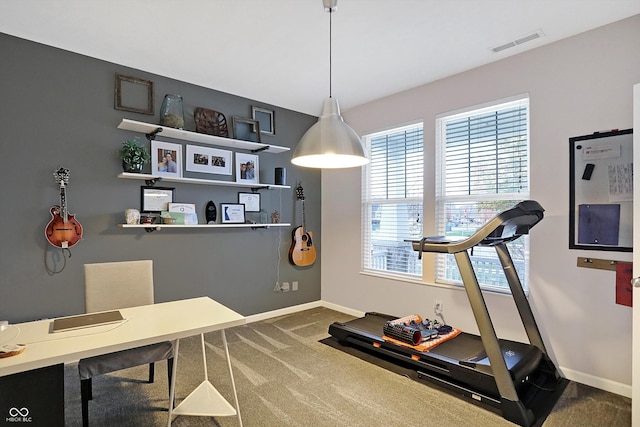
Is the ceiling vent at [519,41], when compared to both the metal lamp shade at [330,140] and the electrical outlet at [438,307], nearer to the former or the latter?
the metal lamp shade at [330,140]

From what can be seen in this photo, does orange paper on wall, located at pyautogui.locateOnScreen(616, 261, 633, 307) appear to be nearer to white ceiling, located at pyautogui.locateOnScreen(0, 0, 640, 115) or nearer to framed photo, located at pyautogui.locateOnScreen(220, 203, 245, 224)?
white ceiling, located at pyautogui.locateOnScreen(0, 0, 640, 115)

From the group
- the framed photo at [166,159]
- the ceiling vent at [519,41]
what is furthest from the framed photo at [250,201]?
the ceiling vent at [519,41]

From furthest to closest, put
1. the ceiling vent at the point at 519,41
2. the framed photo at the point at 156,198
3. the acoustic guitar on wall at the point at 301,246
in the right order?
the acoustic guitar on wall at the point at 301,246 → the framed photo at the point at 156,198 → the ceiling vent at the point at 519,41

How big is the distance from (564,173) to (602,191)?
0.95 ft

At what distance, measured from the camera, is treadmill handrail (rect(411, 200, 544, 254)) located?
7.25 ft

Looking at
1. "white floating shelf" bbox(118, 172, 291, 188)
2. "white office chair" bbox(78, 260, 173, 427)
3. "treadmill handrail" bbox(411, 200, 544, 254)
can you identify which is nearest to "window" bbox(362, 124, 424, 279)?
"white floating shelf" bbox(118, 172, 291, 188)

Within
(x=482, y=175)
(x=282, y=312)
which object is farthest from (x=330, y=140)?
(x=282, y=312)

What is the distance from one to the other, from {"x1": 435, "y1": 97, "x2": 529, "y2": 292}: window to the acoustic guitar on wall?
173cm

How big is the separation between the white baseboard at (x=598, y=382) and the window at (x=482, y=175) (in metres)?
0.71

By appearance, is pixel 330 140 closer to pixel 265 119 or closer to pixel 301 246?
pixel 265 119

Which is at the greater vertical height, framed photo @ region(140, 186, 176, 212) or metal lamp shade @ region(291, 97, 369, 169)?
metal lamp shade @ region(291, 97, 369, 169)

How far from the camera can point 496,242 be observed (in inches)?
103

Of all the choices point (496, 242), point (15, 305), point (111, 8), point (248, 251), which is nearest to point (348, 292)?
point (248, 251)

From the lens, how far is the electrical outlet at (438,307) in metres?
3.54
